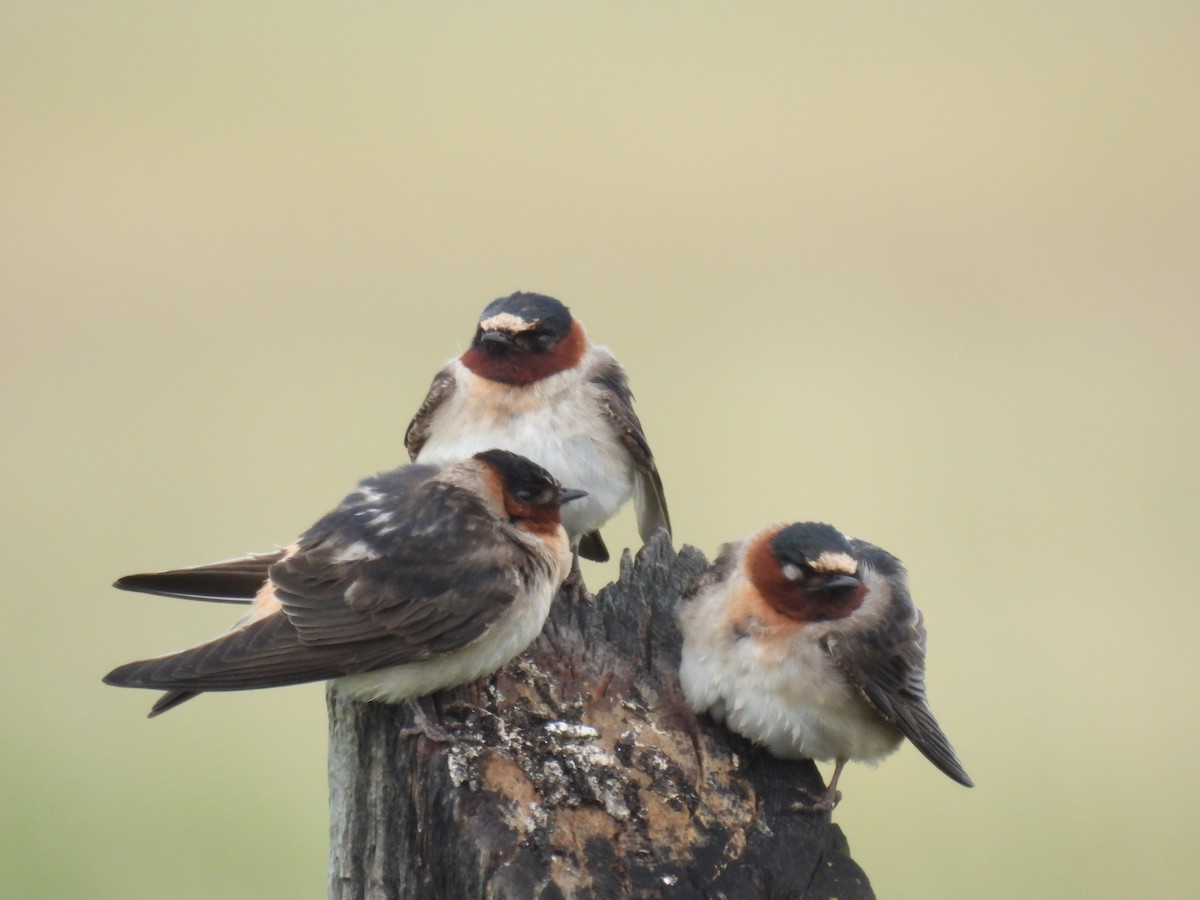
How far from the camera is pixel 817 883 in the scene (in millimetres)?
3256

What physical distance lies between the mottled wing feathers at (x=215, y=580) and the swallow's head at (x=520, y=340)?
4.88 feet

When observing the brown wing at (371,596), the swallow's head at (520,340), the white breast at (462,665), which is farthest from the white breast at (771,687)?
the swallow's head at (520,340)

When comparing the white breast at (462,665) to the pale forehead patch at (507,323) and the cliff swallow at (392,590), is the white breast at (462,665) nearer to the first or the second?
the cliff swallow at (392,590)

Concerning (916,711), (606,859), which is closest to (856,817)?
(916,711)

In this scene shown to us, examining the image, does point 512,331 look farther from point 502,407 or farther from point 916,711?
point 916,711

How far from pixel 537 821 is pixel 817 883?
62 centimetres

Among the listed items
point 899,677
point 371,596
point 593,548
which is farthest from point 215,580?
point 593,548

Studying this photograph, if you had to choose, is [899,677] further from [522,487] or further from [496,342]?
[496,342]

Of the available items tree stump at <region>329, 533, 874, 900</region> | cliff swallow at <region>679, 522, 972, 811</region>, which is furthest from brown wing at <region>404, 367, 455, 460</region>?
tree stump at <region>329, 533, 874, 900</region>

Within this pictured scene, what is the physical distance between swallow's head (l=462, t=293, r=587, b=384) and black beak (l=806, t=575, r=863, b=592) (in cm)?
169

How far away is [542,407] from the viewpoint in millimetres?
5641

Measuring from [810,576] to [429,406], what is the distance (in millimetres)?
2036

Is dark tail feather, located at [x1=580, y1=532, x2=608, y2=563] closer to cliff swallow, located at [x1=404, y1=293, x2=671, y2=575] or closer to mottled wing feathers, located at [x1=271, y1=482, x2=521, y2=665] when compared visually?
cliff swallow, located at [x1=404, y1=293, x2=671, y2=575]

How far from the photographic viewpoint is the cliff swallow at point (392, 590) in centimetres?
385
